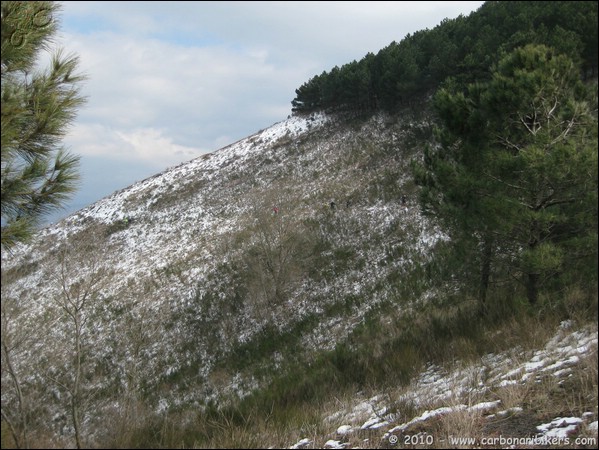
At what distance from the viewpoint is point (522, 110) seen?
6.89 metres

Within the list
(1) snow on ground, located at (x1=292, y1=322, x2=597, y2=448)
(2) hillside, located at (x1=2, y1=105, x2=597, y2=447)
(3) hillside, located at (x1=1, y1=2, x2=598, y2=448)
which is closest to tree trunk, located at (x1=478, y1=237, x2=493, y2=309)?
(3) hillside, located at (x1=1, y1=2, x2=598, y2=448)

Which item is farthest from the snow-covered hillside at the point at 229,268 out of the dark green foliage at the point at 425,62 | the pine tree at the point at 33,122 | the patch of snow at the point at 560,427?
the patch of snow at the point at 560,427

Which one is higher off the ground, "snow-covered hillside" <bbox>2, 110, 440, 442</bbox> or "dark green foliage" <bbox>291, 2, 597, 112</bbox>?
"dark green foliage" <bbox>291, 2, 597, 112</bbox>

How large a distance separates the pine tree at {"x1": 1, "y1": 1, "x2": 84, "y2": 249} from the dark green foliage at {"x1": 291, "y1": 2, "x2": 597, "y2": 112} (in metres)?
16.2

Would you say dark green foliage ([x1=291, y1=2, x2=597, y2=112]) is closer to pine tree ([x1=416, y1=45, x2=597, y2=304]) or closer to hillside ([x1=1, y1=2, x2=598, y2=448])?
hillside ([x1=1, y1=2, x2=598, y2=448])

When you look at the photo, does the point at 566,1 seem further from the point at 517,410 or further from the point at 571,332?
the point at 517,410

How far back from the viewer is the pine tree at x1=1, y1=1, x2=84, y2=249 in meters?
4.18

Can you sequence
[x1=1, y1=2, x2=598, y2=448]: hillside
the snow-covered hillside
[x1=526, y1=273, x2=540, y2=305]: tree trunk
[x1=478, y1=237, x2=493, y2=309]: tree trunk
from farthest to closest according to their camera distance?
the snow-covered hillside, [x1=478, y1=237, x2=493, y2=309]: tree trunk, [x1=526, y1=273, x2=540, y2=305]: tree trunk, [x1=1, y1=2, x2=598, y2=448]: hillside

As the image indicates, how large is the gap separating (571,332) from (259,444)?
4.57 meters

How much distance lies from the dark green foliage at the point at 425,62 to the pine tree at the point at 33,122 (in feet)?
53.2

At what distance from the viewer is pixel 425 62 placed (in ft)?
104

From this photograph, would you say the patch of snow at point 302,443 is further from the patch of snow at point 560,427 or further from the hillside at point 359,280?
the patch of snow at point 560,427

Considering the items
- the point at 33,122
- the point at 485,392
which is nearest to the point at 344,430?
the point at 485,392

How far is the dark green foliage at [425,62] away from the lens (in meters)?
21.4
